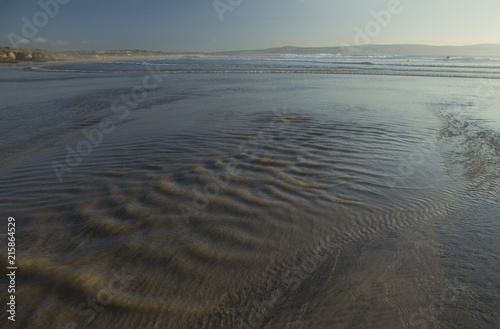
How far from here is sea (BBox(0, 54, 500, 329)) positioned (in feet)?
6.99

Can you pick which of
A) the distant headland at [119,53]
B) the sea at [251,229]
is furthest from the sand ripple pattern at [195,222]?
the distant headland at [119,53]

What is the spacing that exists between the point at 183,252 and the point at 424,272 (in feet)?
7.25

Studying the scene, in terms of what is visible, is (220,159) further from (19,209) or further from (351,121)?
(351,121)

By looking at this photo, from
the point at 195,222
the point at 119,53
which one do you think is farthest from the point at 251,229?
the point at 119,53

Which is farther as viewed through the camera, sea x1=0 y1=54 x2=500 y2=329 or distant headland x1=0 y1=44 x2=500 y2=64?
distant headland x1=0 y1=44 x2=500 y2=64

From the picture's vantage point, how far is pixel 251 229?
3.09 metres

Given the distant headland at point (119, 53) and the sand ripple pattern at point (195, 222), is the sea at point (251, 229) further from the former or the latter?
the distant headland at point (119, 53)

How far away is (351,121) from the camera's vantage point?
8.31 metres

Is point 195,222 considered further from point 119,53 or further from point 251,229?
point 119,53

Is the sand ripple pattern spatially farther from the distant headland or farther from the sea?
the distant headland

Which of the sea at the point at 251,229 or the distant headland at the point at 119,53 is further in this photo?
the distant headland at the point at 119,53

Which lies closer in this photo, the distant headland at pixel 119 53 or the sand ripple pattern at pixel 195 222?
the sand ripple pattern at pixel 195 222

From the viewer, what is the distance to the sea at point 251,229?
2.13 meters

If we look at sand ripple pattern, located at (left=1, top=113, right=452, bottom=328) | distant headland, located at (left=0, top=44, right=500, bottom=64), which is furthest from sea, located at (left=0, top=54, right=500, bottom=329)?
distant headland, located at (left=0, top=44, right=500, bottom=64)
